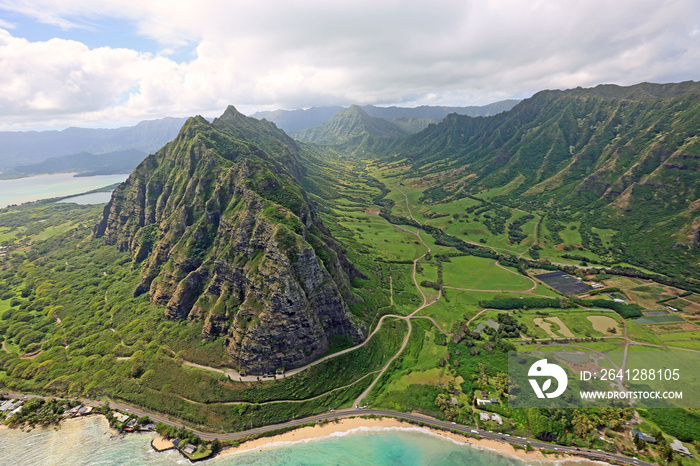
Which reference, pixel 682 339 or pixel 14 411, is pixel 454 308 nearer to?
pixel 682 339

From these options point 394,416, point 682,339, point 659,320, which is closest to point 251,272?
point 394,416

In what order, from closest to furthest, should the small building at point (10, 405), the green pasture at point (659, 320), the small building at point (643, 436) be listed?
the small building at point (643, 436), the small building at point (10, 405), the green pasture at point (659, 320)

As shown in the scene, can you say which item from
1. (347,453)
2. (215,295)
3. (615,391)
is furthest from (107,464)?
(615,391)

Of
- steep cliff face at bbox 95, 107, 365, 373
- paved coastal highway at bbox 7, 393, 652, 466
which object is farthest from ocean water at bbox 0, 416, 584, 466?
steep cliff face at bbox 95, 107, 365, 373

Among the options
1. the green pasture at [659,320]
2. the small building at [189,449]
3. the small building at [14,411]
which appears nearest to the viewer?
the small building at [189,449]

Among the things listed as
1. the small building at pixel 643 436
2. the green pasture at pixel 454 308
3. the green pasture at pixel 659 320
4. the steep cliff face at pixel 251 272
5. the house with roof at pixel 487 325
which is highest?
the steep cliff face at pixel 251 272

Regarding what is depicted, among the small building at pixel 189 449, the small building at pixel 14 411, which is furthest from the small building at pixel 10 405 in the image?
the small building at pixel 189 449

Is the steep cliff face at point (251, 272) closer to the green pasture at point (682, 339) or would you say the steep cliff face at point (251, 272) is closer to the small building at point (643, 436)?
the small building at point (643, 436)
